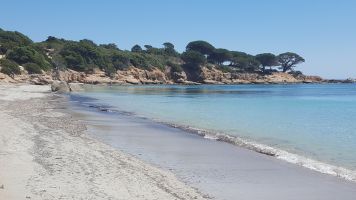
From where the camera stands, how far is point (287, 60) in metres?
157

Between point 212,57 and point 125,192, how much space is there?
455ft

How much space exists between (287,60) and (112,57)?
70769mm

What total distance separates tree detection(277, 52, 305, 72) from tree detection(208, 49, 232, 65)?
66.0 feet

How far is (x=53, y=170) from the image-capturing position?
9.12 metres

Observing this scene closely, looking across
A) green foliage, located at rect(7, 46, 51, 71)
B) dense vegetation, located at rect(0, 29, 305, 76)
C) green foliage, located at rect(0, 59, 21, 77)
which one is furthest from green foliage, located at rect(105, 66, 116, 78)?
green foliage, located at rect(0, 59, 21, 77)

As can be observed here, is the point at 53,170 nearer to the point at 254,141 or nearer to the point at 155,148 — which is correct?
the point at 155,148

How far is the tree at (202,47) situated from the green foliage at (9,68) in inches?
3282

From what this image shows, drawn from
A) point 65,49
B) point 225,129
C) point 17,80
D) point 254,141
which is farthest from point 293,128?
point 65,49

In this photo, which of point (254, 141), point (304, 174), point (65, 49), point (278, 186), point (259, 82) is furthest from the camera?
point (259, 82)

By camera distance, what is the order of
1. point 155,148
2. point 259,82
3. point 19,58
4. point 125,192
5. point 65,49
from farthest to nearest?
point 259,82
point 65,49
point 19,58
point 155,148
point 125,192

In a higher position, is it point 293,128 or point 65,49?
point 65,49

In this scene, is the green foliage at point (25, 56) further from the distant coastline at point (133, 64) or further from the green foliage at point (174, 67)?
the green foliage at point (174, 67)

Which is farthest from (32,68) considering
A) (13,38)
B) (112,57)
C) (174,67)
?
(174,67)

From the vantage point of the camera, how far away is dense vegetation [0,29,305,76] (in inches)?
2965
